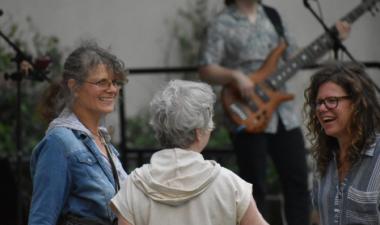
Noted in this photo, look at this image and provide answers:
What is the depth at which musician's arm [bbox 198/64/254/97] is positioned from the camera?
6.70 meters

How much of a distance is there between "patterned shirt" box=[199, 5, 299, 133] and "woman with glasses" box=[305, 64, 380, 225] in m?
2.27

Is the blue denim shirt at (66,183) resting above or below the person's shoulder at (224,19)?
below

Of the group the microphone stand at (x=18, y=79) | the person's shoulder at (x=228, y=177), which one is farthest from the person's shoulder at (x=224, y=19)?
the person's shoulder at (x=228, y=177)

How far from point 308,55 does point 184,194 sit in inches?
A: 135

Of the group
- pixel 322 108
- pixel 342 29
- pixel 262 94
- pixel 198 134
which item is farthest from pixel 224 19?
pixel 198 134

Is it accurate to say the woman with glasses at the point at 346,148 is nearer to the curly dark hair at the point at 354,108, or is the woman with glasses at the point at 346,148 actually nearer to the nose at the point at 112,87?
the curly dark hair at the point at 354,108

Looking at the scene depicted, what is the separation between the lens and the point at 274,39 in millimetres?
6922

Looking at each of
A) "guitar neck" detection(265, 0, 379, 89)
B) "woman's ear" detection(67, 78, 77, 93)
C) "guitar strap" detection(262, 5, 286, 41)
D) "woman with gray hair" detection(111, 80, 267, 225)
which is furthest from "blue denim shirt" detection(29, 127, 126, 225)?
"guitar strap" detection(262, 5, 286, 41)

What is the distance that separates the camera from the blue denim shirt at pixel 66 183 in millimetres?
4184

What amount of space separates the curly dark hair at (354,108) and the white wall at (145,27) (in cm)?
447

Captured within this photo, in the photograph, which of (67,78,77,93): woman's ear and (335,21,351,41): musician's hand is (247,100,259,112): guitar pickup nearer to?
(335,21,351,41): musician's hand

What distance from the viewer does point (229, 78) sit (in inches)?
264

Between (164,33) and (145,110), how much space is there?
2.20ft

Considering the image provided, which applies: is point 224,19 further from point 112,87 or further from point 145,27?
point 112,87
